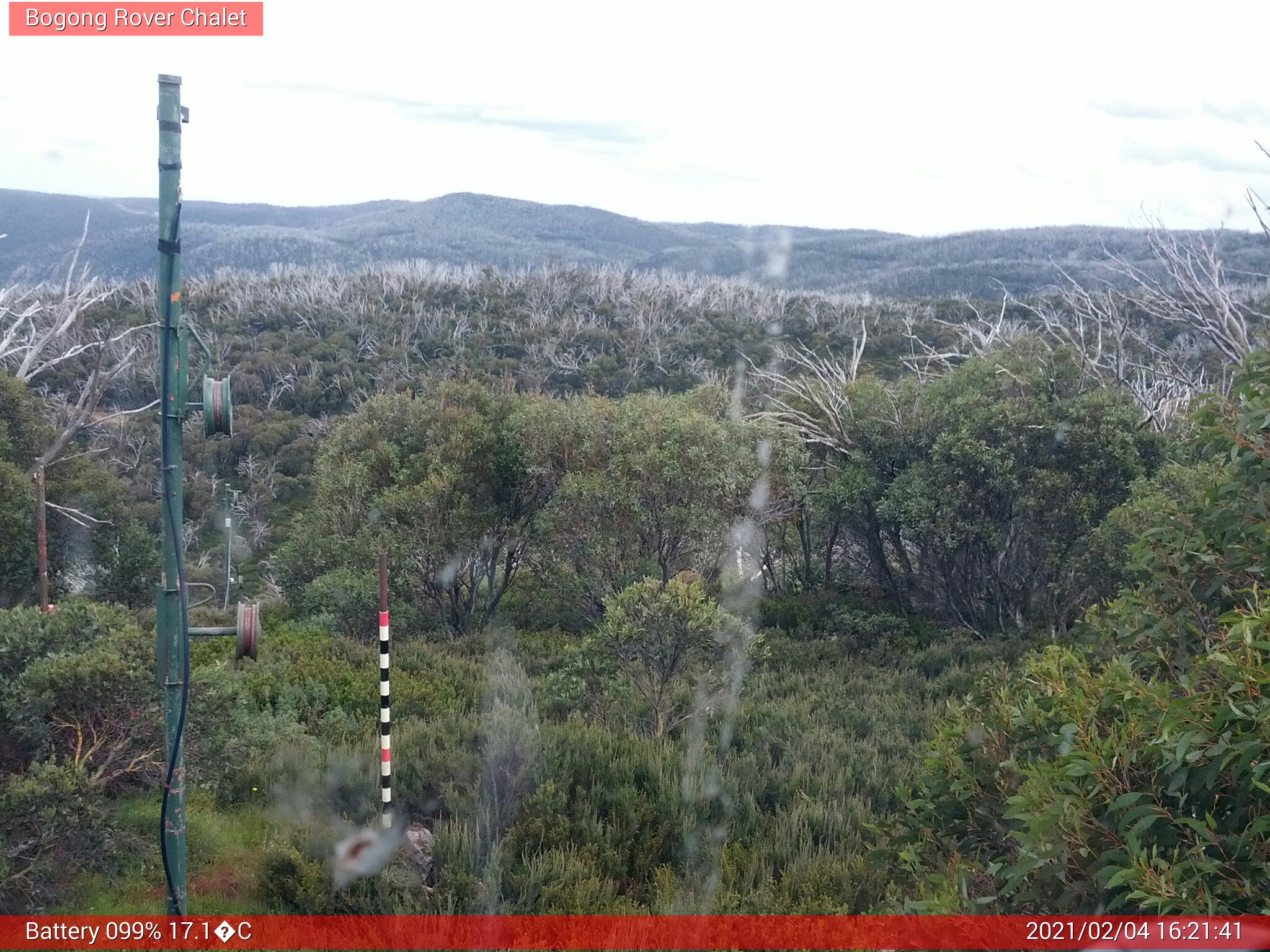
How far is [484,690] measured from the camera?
34.5ft

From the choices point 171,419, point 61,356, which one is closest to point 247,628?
point 171,419

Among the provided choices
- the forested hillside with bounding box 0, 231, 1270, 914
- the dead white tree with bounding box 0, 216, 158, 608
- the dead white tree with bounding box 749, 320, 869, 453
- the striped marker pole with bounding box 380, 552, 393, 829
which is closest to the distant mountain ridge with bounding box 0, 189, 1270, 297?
the dead white tree with bounding box 0, 216, 158, 608

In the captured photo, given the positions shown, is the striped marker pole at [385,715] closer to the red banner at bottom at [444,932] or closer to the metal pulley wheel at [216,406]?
the red banner at bottom at [444,932]

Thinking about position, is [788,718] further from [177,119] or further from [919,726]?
[177,119]

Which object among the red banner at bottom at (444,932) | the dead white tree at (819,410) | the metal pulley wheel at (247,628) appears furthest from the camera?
the dead white tree at (819,410)

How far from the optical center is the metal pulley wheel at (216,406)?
176 inches

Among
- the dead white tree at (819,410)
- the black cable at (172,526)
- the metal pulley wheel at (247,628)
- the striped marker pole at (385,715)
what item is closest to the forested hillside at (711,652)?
the dead white tree at (819,410)

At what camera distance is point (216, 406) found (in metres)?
4.51

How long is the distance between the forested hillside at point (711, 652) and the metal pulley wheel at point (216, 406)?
2.38 meters

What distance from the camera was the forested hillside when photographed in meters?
3.94

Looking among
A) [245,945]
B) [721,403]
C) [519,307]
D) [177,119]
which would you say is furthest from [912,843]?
[519,307]

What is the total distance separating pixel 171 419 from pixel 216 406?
22 centimetres

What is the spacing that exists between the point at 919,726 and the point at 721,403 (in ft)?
23.5

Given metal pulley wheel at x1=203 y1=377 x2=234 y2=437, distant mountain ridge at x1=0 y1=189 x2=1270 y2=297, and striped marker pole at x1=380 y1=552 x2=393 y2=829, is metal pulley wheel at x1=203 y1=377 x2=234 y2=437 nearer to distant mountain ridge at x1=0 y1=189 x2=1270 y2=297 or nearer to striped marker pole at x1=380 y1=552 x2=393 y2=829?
striped marker pole at x1=380 y1=552 x2=393 y2=829
